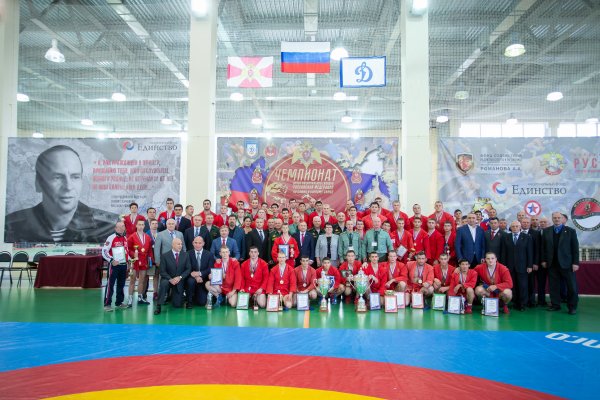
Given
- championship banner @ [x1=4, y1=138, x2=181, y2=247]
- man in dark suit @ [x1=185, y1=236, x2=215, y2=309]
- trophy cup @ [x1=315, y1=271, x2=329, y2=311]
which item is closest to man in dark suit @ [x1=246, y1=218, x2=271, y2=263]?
man in dark suit @ [x1=185, y1=236, x2=215, y2=309]

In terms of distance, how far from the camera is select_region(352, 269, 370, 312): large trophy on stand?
702cm

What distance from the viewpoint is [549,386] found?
3.70 m

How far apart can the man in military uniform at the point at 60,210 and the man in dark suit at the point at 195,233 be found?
3380 millimetres

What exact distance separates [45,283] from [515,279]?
10.8m

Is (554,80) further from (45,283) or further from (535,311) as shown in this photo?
(45,283)

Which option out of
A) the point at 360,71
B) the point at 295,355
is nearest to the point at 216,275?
the point at 295,355

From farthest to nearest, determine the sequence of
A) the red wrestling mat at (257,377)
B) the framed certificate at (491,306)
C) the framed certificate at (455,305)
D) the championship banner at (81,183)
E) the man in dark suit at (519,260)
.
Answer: the championship banner at (81,183)
the man in dark suit at (519,260)
the framed certificate at (455,305)
the framed certificate at (491,306)
the red wrestling mat at (257,377)

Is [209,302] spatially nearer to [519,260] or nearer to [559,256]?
[519,260]

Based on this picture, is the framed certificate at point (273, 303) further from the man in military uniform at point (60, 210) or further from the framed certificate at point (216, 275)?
the man in military uniform at point (60, 210)

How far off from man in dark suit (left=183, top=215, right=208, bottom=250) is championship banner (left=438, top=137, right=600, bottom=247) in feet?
18.9

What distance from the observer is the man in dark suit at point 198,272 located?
7480 millimetres

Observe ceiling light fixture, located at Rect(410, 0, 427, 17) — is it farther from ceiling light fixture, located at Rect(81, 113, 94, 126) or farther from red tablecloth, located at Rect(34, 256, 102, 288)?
ceiling light fixture, located at Rect(81, 113, 94, 126)

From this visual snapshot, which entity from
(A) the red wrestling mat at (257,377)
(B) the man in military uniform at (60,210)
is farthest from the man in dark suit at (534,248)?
(B) the man in military uniform at (60,210)

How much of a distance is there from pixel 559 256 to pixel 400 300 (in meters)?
3.13
